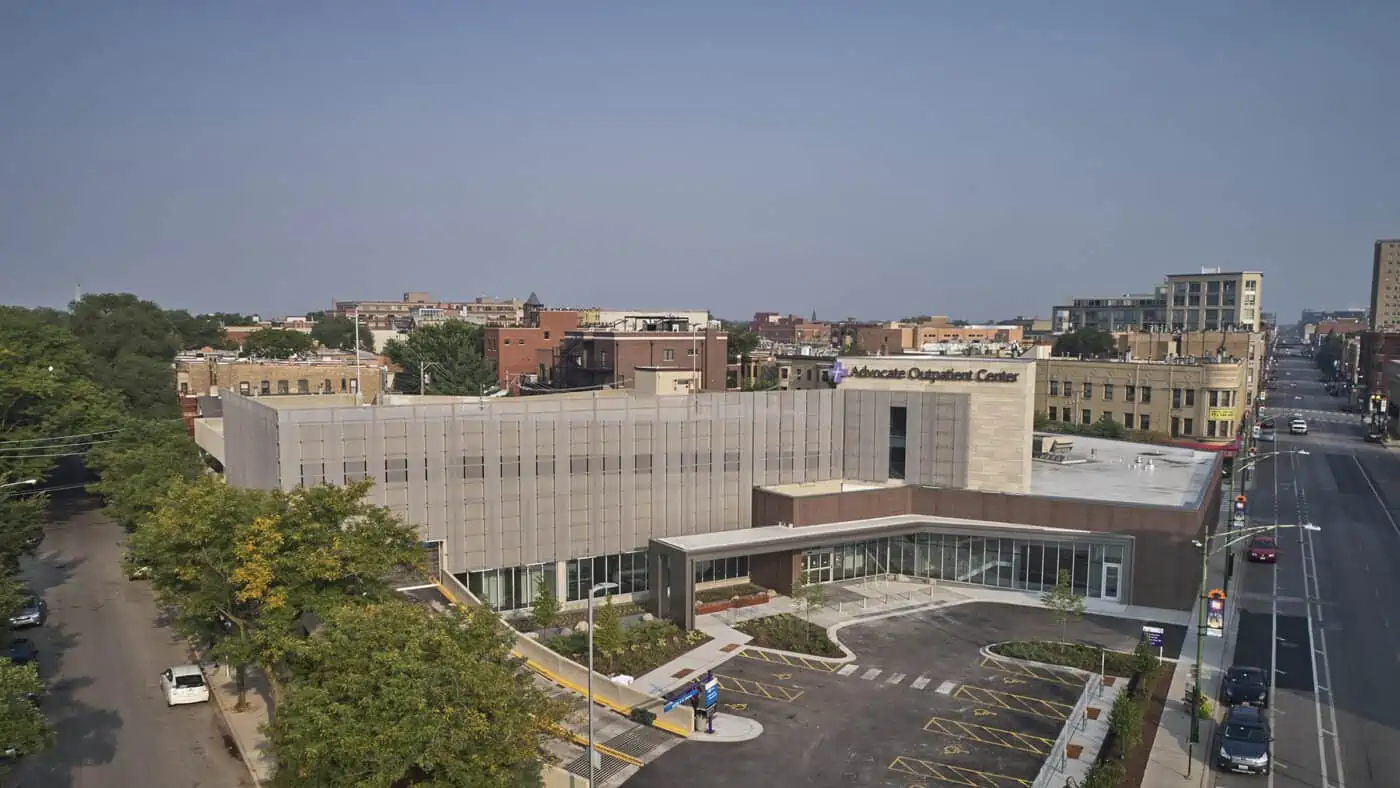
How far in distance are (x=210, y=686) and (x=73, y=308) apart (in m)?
92.2

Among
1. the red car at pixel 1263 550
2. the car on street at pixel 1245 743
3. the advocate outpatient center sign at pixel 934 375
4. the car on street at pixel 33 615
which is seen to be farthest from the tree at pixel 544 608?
the red car at pixel 1263 550

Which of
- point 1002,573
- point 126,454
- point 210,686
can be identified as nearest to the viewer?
point 210,686

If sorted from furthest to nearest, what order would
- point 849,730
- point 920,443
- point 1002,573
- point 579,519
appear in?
point 920,443 → point 1002,573 → point 579,519 → point 849,730

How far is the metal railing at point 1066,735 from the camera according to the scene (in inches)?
1280

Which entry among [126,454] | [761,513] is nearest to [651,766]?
[761,513]

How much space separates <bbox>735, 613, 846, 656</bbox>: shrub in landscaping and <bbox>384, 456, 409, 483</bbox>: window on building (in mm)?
19045

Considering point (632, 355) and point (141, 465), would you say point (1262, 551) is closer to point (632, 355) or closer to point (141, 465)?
point (632, 355)

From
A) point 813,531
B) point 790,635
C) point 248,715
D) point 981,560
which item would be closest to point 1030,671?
point 790,635

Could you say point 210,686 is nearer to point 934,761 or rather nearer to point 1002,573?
point 934,761

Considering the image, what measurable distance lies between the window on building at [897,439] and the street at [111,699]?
41028 millimetres

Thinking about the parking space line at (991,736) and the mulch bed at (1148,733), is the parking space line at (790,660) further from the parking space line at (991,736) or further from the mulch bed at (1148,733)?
the mulch bed at (1148,733)

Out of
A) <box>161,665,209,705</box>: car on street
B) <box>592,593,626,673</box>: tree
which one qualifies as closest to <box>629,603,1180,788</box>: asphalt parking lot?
<box>592,593,626,673</box>: tree

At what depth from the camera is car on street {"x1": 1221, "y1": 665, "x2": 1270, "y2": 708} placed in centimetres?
3806

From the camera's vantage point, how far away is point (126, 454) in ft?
218
